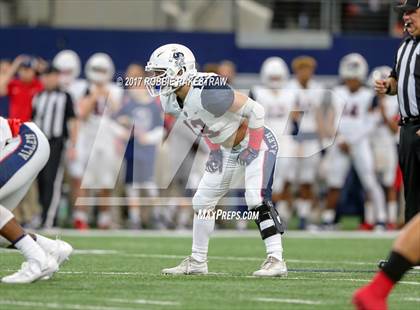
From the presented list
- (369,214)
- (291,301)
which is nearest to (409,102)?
(291,301)

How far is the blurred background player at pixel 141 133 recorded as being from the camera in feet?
44.7

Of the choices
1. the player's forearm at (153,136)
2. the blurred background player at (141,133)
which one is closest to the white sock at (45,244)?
the blurred background player at (141,133)

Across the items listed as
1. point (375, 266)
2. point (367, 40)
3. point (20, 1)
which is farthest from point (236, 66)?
point (375, 266)

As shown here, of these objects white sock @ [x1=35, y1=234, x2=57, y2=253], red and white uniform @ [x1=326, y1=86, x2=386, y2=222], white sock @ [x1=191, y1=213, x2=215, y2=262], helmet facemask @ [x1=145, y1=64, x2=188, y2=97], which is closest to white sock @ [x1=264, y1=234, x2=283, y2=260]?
white sock @ [x1=191, y1=213, x2=215, y2=262]

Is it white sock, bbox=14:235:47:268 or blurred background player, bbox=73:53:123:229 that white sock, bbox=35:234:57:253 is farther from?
blurred background player, bbox=73:53:123:229

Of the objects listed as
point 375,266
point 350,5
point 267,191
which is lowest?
point 375,266

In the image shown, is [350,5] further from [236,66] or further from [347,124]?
[347,124]

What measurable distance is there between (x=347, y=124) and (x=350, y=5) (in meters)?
3.88

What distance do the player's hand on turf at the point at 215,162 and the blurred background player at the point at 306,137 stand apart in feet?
19.9

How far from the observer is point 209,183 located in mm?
7484

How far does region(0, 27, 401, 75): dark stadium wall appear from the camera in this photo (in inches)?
612

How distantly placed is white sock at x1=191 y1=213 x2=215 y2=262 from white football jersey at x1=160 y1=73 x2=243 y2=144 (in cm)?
53

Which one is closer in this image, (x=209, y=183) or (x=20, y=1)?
(x=209, y=183)

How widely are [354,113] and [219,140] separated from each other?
6.27 m
